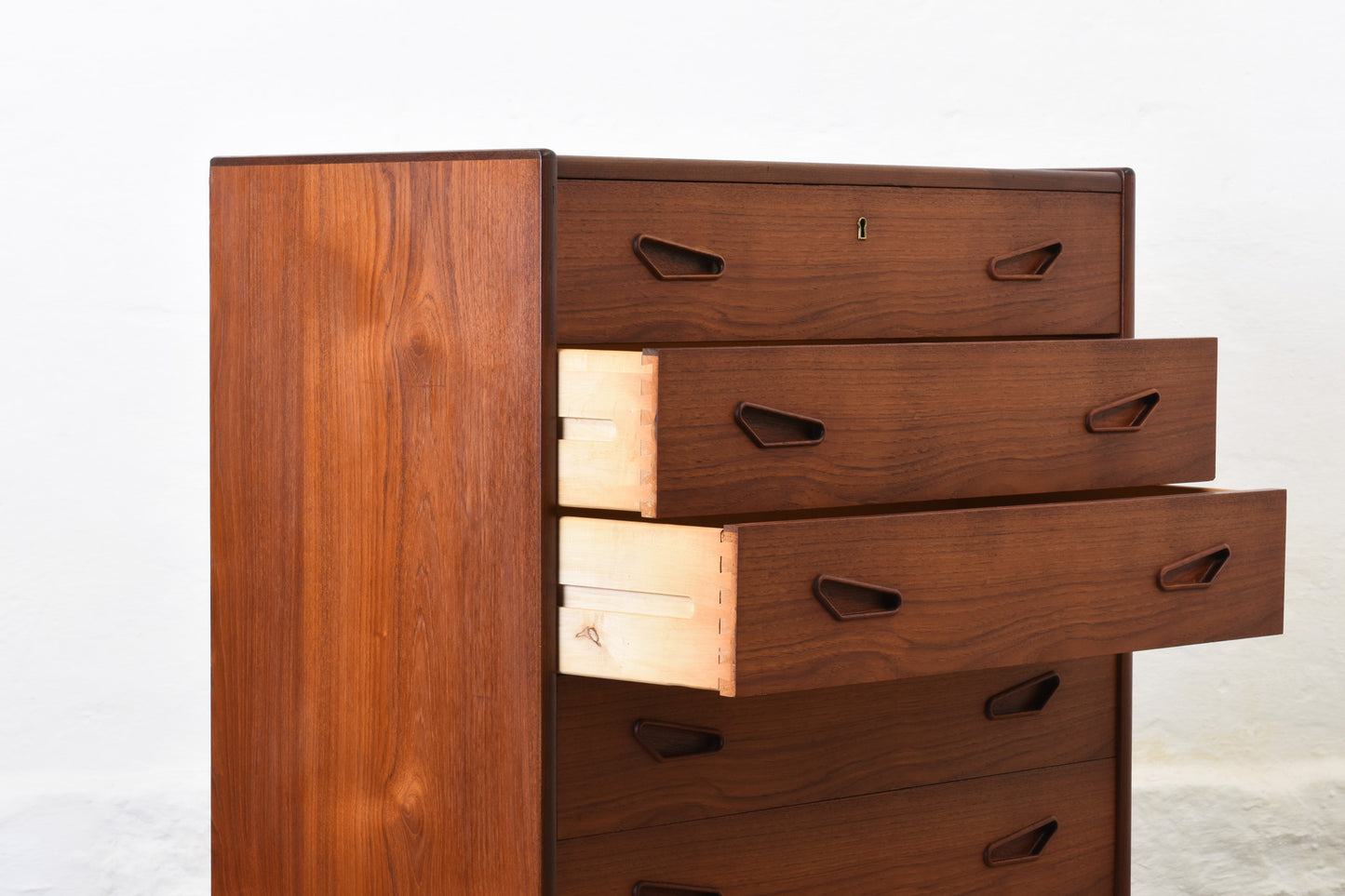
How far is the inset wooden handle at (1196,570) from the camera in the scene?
1569 mm

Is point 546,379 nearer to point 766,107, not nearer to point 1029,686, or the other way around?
point 1029,686

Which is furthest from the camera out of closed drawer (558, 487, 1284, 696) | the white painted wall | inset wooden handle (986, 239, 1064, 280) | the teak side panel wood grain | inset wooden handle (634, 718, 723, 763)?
the white painted wall

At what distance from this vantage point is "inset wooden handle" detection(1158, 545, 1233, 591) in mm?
1569

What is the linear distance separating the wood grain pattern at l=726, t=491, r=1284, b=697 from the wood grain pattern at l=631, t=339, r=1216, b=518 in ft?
Answer: 0.26

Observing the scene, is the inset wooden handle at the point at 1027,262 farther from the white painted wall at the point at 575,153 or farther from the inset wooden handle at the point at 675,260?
the white painted wall at the point at 575,153

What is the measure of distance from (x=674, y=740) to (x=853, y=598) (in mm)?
296

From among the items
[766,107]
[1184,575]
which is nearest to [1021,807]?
[1184,575]

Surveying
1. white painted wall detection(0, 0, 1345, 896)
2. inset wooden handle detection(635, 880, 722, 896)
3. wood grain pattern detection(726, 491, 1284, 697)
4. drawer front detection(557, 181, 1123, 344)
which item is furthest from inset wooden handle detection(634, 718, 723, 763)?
white painted wall detection(0, 0, 1345, 896)

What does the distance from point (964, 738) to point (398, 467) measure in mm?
697

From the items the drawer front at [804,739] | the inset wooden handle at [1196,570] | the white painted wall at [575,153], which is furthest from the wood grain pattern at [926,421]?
the white painted wall at [575,153]

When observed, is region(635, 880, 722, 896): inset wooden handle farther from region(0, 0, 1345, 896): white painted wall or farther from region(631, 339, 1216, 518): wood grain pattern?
region(0, 0, 1345, 896): white painted wall

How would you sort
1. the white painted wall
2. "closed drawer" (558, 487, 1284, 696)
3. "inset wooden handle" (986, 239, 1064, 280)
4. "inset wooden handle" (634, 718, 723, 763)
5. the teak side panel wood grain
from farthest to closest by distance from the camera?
the white painted wall
"inset wooden handle" (986, 239, 1064, 280)
"inset wooden handle" (634, 718, 723, 763)
the teak side panel wood grain
"closed drawer" (558, 487, 1284, 696)

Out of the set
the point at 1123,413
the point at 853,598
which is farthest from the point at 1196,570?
the point at 853,598

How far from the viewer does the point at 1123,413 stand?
1682 mm
